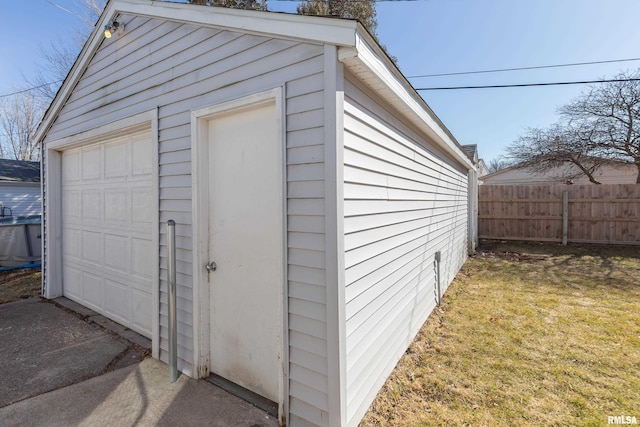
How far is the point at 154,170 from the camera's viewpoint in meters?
3.13

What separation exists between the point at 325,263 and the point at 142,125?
8.90 ft

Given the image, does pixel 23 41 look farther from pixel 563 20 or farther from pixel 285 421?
pixel 563 20

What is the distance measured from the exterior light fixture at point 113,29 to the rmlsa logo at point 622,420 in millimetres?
5745

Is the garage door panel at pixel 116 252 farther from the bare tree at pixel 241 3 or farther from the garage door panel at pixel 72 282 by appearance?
the bare tree at pixel 241 3

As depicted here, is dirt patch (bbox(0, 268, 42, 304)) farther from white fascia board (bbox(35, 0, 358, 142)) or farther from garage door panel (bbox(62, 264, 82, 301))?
white fascia board (bbox(35, 0, 358, 142))

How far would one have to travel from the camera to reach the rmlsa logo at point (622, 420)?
2.12 m

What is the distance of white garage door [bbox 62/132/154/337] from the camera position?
357 centimetres

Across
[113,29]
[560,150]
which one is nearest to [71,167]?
[113,29]

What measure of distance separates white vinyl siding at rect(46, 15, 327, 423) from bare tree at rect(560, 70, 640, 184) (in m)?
13.8

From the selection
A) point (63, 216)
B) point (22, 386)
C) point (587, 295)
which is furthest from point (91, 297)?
point (587, 295)

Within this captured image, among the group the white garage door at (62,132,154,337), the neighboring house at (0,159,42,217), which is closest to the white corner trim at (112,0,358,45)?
the white garage door at (62,132,154,337)

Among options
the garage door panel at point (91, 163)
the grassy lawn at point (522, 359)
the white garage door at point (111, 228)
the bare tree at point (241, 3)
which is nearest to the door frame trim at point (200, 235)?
the white garage door at point (111, 228)

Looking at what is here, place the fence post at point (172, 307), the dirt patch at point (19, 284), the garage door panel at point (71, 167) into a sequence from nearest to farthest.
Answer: the fence post at point (172, 307)
the garage door panel at point (71, 167)
the dirt patch at point (19, 284)

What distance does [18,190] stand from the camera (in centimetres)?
1233
